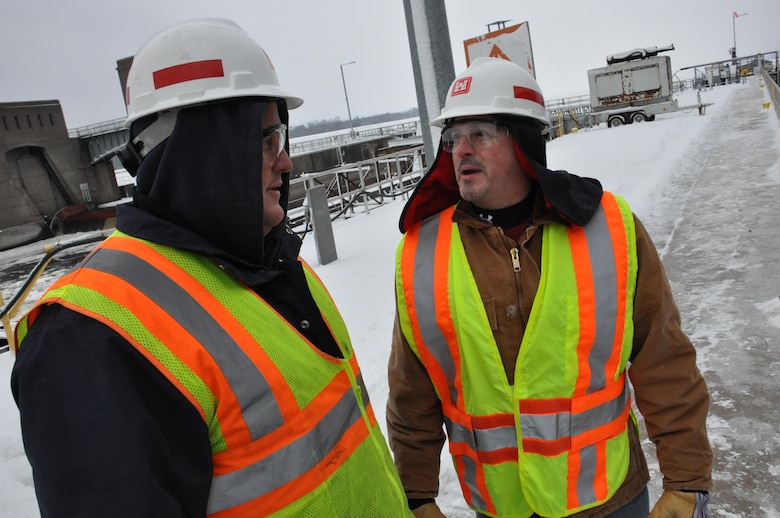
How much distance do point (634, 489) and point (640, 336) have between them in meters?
0.56

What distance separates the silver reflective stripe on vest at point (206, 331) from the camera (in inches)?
47.5

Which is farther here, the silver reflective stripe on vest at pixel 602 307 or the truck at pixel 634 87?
the truck at pixel 634 87

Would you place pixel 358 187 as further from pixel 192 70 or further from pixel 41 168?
pixel 41 168

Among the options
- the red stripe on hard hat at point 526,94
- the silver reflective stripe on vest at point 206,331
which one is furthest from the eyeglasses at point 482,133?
the silver reflective stripe on vest at point 206,331

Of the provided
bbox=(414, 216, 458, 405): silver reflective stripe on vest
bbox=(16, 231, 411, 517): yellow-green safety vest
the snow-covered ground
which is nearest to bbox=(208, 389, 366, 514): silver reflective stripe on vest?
bbox=(16, 231, 411, 517): yellow-green safety vest

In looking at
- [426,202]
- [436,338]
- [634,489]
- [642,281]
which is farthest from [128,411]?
[634,489]

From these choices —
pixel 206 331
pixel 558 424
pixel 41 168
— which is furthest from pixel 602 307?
pixel 41 168

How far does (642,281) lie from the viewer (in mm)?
1881

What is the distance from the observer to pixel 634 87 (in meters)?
28.7

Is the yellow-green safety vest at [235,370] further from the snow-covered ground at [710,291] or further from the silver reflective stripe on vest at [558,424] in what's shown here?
the snow-covered ground at [710,291]

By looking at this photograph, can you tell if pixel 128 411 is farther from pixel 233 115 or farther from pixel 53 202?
pixel 53 202

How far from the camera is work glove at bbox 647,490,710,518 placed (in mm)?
1836

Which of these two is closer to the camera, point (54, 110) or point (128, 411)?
point (128, 411)

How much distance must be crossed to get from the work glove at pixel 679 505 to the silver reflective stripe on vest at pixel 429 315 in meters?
0.77
